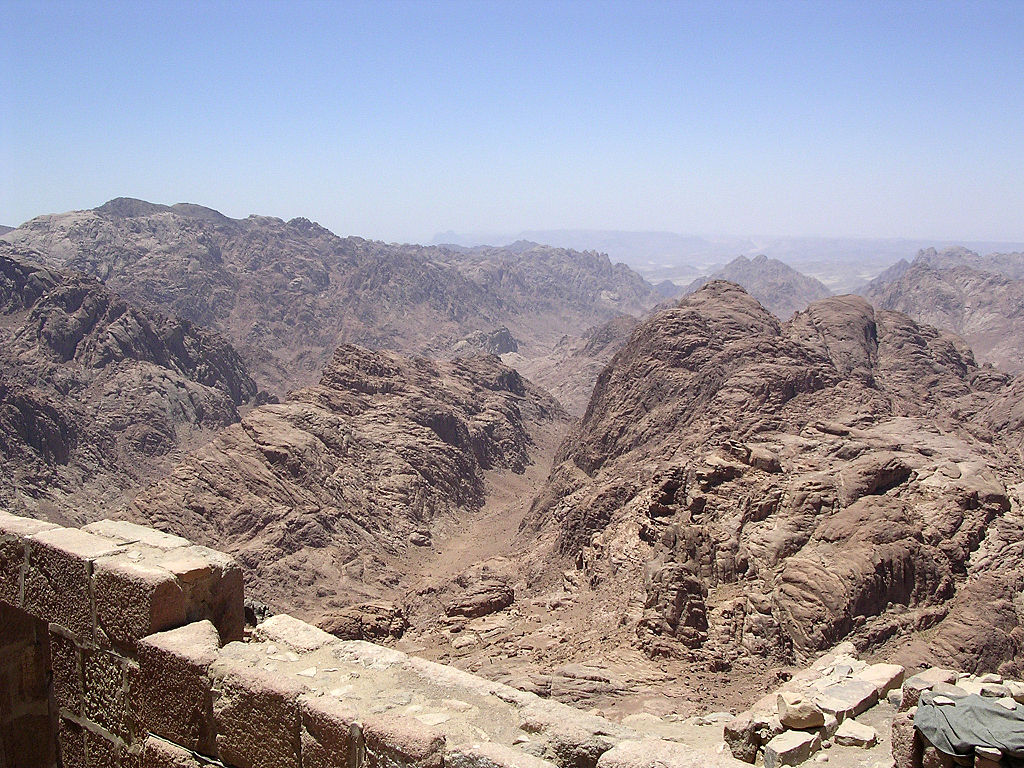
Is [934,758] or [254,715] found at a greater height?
[254,715]

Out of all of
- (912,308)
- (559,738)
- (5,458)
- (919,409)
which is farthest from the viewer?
(912,308)

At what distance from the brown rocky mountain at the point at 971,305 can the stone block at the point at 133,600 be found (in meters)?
77.6

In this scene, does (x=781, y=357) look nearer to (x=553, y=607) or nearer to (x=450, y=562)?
(x=450, y=562)

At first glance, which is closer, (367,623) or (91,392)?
(367,623)

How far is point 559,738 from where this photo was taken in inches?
169

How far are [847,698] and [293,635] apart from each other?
7069 millimetres

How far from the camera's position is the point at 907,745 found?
5.65m

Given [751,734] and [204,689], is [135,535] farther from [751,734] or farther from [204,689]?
[751,734]

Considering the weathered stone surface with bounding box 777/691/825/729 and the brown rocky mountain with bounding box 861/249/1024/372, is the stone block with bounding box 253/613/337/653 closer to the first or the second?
the weathered stone surface with bounding box 777/691/825/729

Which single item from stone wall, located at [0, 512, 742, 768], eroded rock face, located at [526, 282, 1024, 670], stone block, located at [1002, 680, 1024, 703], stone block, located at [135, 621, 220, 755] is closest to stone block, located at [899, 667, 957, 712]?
stone block, located at [1002, 680, 1024, 703]

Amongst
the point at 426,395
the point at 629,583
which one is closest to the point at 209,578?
the point at 629,583

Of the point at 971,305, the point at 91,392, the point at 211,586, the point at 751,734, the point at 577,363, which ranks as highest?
the point at 211,586

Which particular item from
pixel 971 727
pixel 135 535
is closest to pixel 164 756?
pixel 135 535

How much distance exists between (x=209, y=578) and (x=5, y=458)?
40.0 meters
